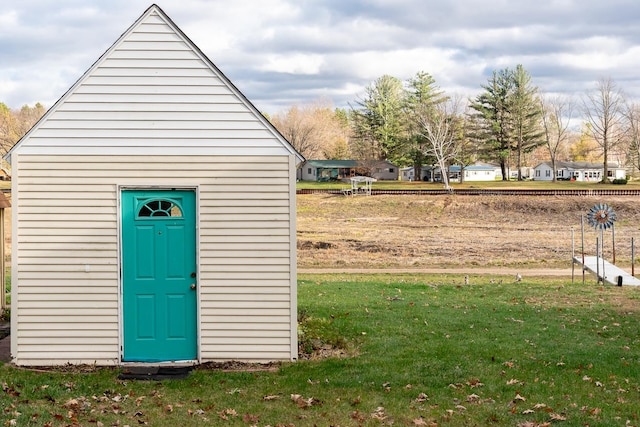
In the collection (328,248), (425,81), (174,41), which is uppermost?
(425,81)

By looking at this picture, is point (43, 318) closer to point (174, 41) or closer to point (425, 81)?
point (174, 41)

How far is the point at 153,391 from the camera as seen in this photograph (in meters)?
8.59

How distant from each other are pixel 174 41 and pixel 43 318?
4046 millimetres

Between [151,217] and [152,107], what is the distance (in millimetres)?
1448

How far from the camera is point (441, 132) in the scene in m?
80.1

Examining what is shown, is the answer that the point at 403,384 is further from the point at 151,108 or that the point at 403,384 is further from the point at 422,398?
the point at 151,108

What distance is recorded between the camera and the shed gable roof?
384 inches

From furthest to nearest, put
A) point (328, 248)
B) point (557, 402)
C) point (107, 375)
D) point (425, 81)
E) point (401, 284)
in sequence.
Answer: point (425, 81) < point (328, 248) < point (401, 284) < point (107, 375) < point (557, 402)

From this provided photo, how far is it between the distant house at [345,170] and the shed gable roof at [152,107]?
3097 inches

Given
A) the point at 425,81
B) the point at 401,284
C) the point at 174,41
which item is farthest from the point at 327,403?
the point at 425,81

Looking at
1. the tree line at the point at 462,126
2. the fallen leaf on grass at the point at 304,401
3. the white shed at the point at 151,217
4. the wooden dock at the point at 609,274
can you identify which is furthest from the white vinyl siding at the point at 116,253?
the tree line at the point at 462,126

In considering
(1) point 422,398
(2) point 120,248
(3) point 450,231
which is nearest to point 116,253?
(2) point 120,248

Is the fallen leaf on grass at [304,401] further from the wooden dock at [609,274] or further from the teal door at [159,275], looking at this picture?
the wooden dock at [609,274]

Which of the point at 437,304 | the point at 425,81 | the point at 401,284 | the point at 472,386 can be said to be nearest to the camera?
the point at 472,386
